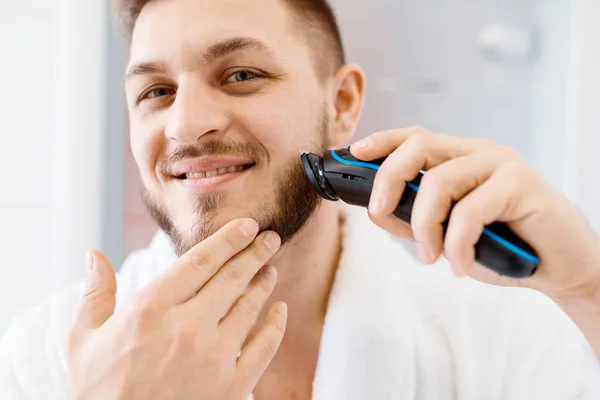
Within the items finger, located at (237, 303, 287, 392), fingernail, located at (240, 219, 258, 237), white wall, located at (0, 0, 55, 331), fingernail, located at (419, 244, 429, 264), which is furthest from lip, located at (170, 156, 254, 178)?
white wall, located at (0, 0, 55, 331)

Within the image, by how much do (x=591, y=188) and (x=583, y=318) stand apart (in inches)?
22.8

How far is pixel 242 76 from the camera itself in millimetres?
816

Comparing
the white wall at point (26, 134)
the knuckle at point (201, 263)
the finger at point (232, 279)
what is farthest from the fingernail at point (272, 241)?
the white wall at point (26, 134)

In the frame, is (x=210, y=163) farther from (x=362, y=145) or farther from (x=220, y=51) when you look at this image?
(x=362, y=145)

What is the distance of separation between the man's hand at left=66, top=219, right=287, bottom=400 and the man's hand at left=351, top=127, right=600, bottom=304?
0.23 m

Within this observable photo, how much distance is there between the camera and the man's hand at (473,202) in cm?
53

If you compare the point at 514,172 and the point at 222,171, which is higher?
the point at 514,172

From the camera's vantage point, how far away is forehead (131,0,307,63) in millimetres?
782

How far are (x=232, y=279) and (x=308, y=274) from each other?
0.28 metres

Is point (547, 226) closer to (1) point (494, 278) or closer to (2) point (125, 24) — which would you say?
(1) point (494, 278)

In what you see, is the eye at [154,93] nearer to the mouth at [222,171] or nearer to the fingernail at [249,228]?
the mouth at [222,171]

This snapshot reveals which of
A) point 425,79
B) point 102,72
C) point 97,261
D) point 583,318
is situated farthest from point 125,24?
point 583,318

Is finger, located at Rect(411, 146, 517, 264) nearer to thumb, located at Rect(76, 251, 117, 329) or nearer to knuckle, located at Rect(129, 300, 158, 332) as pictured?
knuckle, located at Rect(129, 300, 158, 332)

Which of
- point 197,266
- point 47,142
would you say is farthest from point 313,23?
point 47,142
